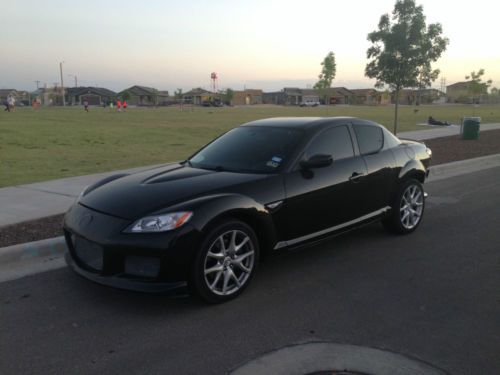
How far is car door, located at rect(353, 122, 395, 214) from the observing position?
5488 millimetres

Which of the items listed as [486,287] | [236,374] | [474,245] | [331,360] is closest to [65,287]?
[236,374]

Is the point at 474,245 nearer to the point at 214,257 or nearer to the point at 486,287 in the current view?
the point at 486,287

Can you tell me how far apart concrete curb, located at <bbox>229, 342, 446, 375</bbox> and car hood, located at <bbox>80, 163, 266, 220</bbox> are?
1.46 m

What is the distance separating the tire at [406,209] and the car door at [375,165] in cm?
19

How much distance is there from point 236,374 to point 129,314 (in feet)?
4.02

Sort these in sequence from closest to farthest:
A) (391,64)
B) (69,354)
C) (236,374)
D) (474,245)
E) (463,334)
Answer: (236,374) → (69,354) → (463,334) → (474,245) → (391,64)

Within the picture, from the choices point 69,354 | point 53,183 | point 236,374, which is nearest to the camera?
point 236,374

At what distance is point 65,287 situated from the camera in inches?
176

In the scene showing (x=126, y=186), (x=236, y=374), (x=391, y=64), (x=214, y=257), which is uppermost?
(x=391, y=64)

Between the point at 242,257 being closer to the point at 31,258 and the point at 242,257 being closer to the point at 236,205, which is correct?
Result: the point at 236,205

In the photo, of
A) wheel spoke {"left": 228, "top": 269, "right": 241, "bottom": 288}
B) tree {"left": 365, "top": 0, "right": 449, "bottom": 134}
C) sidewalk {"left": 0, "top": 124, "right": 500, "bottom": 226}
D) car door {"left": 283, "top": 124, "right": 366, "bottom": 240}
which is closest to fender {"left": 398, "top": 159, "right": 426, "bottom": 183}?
car door {"left": 283, "top": 124, "right": 366, "bottom": 240}

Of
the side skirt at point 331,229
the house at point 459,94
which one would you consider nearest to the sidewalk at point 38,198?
the side skirt at point 331,229

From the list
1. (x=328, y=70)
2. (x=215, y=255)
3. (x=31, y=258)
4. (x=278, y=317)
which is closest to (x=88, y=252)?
(x=215, y=255)

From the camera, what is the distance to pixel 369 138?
575 cm
